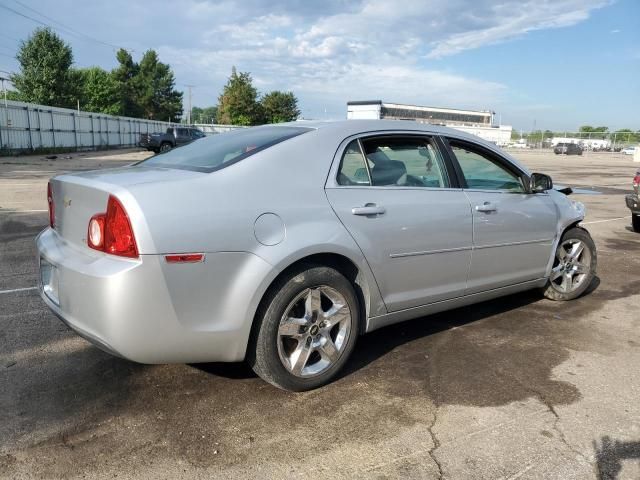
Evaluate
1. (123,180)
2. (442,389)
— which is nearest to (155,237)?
(123,180)

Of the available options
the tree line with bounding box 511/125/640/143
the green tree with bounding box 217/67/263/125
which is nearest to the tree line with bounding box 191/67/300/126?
the green tree with bounding box 217/67/263/125

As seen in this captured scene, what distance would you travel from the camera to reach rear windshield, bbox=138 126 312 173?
3167mm

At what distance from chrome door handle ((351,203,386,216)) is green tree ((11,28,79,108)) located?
1960 inches

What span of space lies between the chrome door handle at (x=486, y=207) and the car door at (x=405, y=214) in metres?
0.14

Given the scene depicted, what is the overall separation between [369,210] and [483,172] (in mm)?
1385

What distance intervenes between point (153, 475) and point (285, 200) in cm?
151

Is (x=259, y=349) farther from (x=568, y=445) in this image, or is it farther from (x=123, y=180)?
(x=568, y=445)

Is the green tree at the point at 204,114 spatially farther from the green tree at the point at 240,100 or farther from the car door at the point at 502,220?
the car door at the point at 502,220

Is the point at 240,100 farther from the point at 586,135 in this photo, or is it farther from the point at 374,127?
the point at 374,127

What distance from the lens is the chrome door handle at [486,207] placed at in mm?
3930

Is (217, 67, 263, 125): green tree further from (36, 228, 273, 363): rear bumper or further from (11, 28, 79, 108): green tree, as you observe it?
(36, 228, 273, 363): rear bumper

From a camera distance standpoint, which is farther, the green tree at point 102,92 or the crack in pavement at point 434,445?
the green tree at point 102,92

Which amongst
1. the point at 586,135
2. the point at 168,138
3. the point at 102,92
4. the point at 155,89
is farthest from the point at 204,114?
the point at 168,138

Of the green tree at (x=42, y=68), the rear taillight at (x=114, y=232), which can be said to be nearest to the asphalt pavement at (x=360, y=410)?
the rear taillight at (x=114, y=232)
